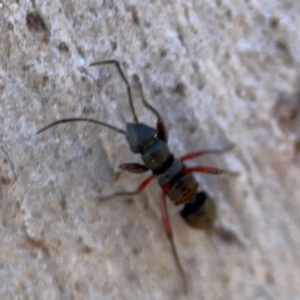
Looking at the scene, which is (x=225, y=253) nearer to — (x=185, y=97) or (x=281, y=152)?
(x=281, y=152)

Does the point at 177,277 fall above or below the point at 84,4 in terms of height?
below

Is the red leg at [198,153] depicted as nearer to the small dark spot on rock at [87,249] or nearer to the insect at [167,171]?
the insect at [167,171]

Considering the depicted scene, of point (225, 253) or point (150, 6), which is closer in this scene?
point (150, 6)

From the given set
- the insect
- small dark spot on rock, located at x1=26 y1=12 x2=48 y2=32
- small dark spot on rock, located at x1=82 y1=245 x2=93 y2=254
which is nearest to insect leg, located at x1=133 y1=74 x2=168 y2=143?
the insect

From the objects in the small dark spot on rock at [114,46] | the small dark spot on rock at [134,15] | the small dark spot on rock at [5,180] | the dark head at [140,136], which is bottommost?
the dark head at [140,136]

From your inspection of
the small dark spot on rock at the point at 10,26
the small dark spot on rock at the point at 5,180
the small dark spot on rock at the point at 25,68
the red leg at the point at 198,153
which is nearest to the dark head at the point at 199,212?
the red leg at the point at 198,153

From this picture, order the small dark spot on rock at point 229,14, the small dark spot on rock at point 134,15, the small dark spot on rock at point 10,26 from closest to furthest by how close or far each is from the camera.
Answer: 1. the small dark spot on rock at point 10,26
2. the small dark spot on rock at point 134,15
3. the small dark spot on rock at point 229,14

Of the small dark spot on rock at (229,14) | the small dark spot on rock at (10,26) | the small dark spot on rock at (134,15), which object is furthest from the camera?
the small dark spot on rock at (229,14)

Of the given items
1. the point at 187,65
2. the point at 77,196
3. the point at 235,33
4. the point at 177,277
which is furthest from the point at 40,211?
the point at 235,33
